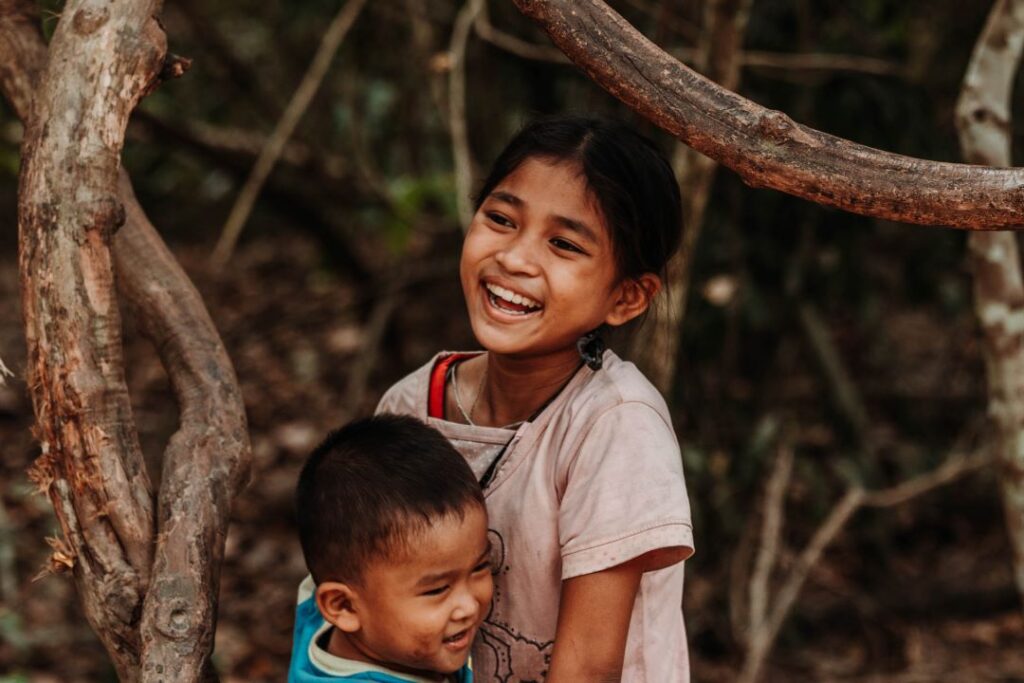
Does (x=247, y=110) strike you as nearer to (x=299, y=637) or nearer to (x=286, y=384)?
(x=286, y=384)

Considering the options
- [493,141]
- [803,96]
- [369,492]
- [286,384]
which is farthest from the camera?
[286,384]

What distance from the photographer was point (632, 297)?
78.8 inches

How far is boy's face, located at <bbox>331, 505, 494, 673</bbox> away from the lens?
1.73m

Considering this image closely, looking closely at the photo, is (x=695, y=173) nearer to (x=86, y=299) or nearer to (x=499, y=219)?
(x=499, y=219)

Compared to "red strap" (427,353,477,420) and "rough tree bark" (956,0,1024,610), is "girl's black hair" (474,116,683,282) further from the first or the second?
"rough tree bark" (956,0,1024,610)

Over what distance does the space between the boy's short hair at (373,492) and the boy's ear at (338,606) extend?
0.02m

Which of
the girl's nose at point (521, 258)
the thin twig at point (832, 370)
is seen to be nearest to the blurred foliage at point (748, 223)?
the thin twig at point (832, 370)

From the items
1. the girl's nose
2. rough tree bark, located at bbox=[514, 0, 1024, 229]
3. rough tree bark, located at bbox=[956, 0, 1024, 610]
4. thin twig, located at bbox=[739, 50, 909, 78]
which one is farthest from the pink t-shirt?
thin twig, located at bbox=[739, 50, 909, 78]

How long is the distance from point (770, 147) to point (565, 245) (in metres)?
0.46

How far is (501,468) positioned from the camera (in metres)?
1.92

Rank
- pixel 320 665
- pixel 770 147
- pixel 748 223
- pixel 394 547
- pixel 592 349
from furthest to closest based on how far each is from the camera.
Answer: pixel 748 223 → pixel 592 349 → pixel 320 665 → pixel 394 547 → pixel 770 147

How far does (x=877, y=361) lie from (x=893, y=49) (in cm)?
A: 141

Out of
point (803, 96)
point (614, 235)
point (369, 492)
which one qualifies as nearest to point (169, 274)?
point (369, 492)

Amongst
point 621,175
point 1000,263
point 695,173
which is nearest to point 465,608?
point 621,175
